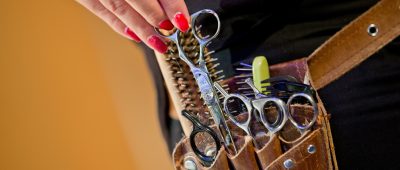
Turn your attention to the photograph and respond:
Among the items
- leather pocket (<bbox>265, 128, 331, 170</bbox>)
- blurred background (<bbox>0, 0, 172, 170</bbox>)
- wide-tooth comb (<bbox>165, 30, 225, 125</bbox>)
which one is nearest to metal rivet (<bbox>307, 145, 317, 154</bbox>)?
leather pocket (<bbox>265, 128, 331, 170</bbox>)

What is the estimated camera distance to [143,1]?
448mm

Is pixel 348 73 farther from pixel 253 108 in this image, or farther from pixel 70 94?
pixel 70 94

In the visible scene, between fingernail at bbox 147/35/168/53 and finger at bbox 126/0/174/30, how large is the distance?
0.7 inches

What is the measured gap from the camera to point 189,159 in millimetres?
488

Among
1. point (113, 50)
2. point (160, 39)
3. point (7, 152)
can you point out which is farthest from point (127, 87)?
point (160, 39)

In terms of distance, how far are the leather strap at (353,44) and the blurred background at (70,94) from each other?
84 centimetres

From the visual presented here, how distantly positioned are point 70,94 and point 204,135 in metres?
0.91

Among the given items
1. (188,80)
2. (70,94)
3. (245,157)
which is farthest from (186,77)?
(70,94)

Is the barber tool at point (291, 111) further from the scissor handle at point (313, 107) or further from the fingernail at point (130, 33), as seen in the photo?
the fingernail at point (130, 33)

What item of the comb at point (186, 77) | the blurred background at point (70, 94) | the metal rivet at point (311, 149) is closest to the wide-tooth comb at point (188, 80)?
the comb at point (186, 77)

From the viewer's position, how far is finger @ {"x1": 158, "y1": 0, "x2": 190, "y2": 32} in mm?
448

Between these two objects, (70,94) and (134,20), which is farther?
(70,94)

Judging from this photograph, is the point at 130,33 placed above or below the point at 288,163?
above

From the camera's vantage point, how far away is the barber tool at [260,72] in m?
0.49
